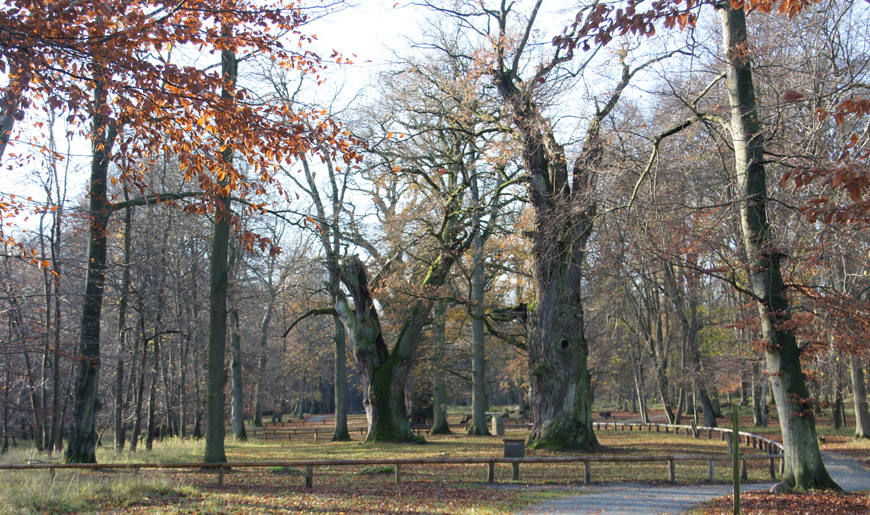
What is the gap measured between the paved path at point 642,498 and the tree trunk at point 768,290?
1.65 meters

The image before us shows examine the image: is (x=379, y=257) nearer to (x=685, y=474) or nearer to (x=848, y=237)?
(x=685, y=474)

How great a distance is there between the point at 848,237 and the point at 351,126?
1362 cm

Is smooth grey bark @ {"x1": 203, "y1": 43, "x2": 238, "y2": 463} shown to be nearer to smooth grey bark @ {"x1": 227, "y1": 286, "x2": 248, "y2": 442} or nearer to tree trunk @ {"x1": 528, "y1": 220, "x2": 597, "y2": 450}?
tree trunk @ {"x1": 528, "y1": 220, "x2": 597, "y2": 450}

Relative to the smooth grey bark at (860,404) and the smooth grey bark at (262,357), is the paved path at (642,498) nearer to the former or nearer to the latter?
the smooth grey bark at (860,404)

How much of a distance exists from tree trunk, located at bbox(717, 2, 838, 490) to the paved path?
1.65m

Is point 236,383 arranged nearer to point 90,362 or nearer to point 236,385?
point 236,385

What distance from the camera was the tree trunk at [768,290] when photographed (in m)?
10.2

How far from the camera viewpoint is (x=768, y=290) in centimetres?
1048

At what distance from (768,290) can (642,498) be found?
4.09 m

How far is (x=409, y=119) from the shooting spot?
20.0 metres

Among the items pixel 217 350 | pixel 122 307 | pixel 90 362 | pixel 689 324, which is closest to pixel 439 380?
pixel 689 324

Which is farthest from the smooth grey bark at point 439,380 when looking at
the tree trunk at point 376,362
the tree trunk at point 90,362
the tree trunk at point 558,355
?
Answer: the tree trunk at point 90,362

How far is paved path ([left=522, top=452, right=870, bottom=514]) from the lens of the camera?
9.69m

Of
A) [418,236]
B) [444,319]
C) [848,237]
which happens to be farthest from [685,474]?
[444,319]
